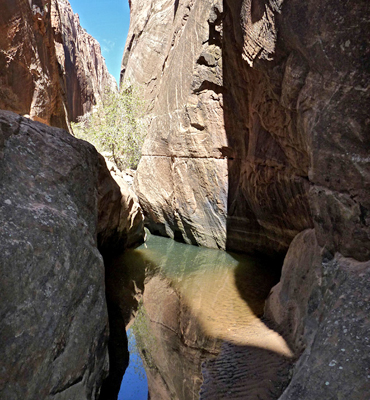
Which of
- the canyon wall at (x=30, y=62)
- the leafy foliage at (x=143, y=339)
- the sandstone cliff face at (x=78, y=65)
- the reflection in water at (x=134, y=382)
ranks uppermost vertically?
the sandstone cliff face at (x=78, y=65)

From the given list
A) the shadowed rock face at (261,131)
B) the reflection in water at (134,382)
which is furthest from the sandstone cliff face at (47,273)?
the shadowed rock face at (261,131)

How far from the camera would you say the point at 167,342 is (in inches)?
205

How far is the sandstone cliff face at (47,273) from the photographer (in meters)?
2.75

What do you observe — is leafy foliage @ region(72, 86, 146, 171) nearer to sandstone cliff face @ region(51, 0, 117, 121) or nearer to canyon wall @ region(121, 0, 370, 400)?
canyon wall @ region(121, 0, 370, 400)

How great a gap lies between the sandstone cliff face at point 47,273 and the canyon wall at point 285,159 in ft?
6.65

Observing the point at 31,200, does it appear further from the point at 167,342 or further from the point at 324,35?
the point at 324,35

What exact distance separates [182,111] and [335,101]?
743 cm

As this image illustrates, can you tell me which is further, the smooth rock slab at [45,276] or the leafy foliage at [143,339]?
the leafy foliage at [143,339]

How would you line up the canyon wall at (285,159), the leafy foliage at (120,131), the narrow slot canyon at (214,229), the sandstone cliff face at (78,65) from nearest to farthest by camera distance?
the narrow slot canyon at (214,229), the canyon wall at (285,159), the leafy foliage at (120,131), the sandstone cliff face at (78,65)

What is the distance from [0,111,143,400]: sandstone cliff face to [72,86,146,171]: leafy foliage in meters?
12.9

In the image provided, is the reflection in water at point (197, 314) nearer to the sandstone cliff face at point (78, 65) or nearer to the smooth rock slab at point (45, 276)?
the smooth rock slab at point (45, 276)

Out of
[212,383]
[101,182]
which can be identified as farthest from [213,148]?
[212,383]

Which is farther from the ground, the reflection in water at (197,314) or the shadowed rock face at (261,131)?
the shadowed rock face at (261,131)

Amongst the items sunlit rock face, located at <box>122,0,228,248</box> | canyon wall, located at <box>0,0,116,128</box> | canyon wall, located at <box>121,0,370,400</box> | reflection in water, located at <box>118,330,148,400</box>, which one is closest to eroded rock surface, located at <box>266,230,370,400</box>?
canyon wall, located at <box>121,0,370,400</box>
